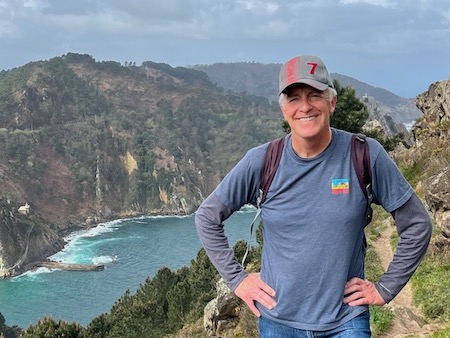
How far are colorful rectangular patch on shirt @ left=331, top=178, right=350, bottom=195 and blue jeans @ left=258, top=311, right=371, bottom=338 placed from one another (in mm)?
599

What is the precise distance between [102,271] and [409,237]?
72.3 meters

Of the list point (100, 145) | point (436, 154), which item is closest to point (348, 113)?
point (436, 154)

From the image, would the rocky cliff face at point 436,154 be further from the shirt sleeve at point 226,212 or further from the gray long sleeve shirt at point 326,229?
the shirt sleeve at point 226,212

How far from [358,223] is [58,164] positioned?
128 metres

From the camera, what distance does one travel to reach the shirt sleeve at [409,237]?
255 cm

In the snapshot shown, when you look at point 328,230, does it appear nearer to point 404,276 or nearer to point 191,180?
point 404,276

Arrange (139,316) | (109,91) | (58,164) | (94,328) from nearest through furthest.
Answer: (139,316), (94,328), (58,164), (109,91)

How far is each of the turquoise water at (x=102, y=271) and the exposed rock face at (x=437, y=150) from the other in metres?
39.7

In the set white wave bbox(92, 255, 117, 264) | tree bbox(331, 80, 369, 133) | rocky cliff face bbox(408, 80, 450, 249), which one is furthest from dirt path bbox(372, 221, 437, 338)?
white wave bbox(92, 255, 117, 264)

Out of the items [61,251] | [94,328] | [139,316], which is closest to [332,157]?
[139,316]

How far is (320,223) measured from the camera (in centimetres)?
251

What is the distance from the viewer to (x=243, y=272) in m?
2.77

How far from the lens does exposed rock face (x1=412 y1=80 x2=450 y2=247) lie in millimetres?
9867

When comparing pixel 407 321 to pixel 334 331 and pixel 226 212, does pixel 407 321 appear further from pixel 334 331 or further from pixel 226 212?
pixel 226 212
